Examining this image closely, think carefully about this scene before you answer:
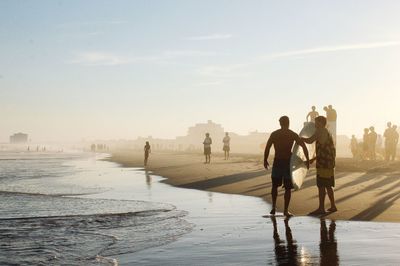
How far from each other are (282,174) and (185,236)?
304cm

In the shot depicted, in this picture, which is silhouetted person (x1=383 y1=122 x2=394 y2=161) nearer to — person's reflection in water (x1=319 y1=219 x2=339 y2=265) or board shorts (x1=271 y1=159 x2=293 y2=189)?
board shorts (x1=271 y1=159 x2=293 y2=189)

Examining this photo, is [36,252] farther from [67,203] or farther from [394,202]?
[394,202]

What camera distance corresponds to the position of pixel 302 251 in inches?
250

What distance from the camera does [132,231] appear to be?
8.56 meters

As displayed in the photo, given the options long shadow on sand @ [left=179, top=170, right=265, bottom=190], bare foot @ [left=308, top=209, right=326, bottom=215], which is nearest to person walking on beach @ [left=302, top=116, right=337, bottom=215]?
bare foot @ [left=308, top=209, right=326, bottom=215]

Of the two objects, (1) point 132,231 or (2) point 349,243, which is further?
(1) point 132,231

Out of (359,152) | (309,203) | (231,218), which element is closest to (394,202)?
(309,203)

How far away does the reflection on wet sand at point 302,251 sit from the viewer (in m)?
5.80

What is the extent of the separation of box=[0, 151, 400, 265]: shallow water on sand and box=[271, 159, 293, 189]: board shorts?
2.87 feet

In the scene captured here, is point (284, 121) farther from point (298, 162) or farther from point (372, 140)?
point (372, 140)

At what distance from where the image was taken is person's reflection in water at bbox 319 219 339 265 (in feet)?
19.0

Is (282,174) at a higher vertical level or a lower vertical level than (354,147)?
lower

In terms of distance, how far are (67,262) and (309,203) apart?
6.85m

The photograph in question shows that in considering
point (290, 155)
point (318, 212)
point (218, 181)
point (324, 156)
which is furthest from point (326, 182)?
point (218, 181)
